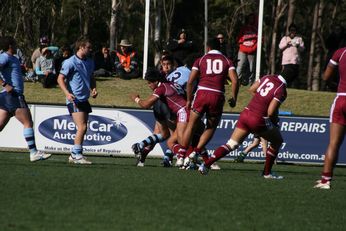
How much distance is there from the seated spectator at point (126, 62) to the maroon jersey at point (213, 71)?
523 inches

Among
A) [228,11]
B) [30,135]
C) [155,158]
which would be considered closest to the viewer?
[30,135]

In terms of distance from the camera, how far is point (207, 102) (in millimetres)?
16672

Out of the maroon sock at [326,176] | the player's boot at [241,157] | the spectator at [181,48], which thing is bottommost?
the player's boot at [241,157]

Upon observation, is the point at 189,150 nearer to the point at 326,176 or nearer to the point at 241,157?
the point at 326,176

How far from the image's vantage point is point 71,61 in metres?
17.3

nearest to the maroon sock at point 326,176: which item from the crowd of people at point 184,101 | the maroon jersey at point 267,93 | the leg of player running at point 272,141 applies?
the crowd of people at point 184,101

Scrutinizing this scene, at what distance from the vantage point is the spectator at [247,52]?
2922 cm

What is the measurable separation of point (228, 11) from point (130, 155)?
3672cm

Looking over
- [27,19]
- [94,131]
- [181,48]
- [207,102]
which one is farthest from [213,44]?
[27,19]

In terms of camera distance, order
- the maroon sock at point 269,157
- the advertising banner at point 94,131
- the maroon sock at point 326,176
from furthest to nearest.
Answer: the advertising banner at point 94,131, the maroon sock at point 269,157, the maroon sock at point 326,176

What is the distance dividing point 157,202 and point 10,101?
578 cm

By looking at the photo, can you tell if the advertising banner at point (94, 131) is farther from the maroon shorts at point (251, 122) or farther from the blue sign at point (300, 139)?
the maroon shorts at point (251, 122)

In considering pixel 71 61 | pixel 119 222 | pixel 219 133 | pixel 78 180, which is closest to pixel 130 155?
pixel 219 133

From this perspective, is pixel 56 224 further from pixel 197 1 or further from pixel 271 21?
pixel 197 1
